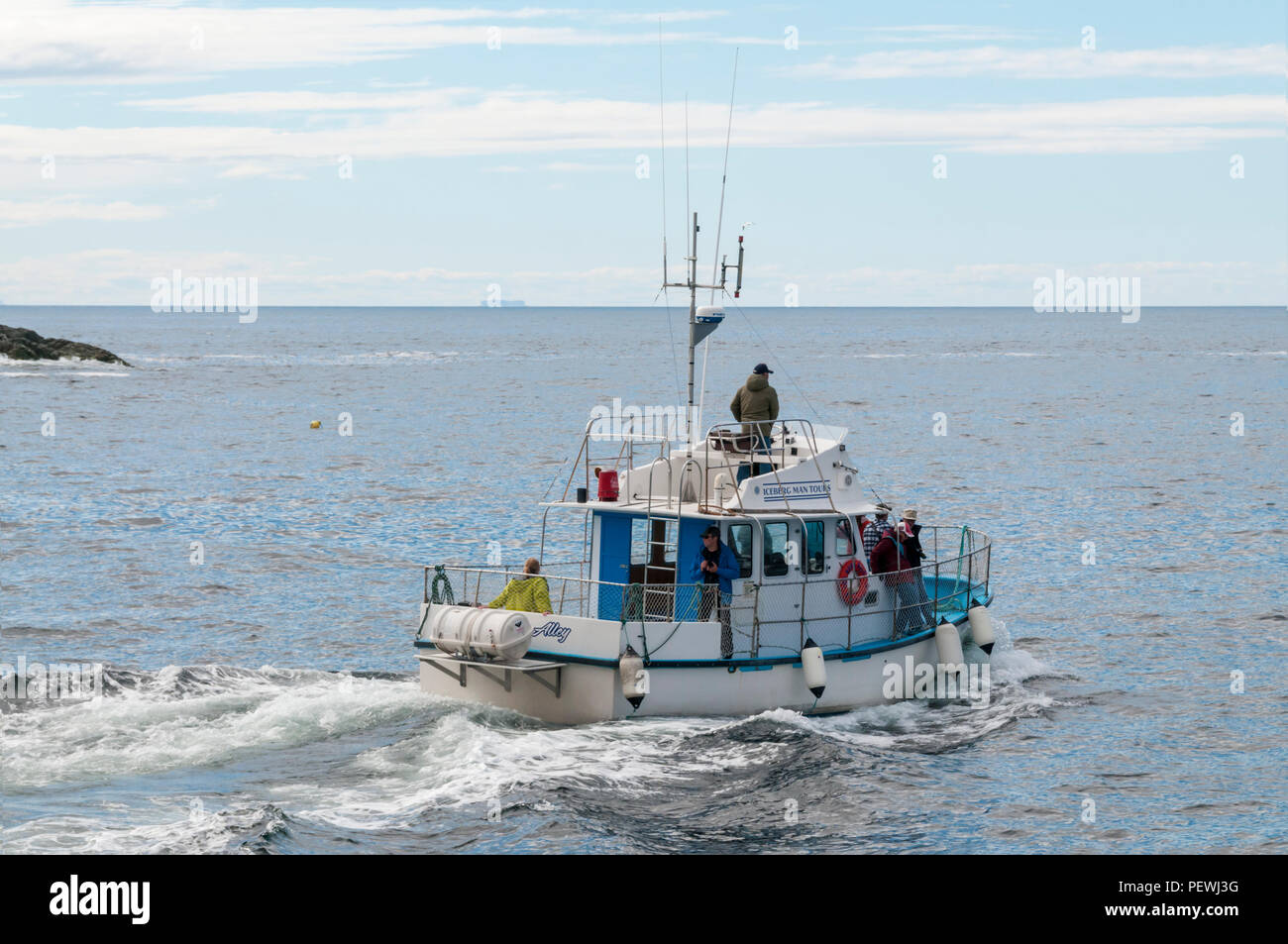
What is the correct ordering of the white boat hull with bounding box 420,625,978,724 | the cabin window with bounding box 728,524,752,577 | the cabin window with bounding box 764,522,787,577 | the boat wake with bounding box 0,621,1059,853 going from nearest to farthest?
1. the boat wake with bounding box 0,621,1059,853
2. the white boat hull with bounding box 420,625,978,724
3. the cabin window with bounding box 728,524,752,577
4. the cabin window with bounding box 764,522,787,577

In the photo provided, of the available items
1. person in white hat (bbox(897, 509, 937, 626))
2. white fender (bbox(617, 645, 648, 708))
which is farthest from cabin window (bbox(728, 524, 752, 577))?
person in white hat (bbox(897, 509, 937, 626))

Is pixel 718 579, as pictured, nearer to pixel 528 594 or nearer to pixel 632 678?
pixel 632 678

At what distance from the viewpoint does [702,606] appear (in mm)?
20234

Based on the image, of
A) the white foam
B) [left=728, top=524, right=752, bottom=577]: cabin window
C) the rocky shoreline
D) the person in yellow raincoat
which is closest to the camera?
the white foam

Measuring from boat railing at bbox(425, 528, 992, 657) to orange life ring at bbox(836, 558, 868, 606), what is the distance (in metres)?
0.01

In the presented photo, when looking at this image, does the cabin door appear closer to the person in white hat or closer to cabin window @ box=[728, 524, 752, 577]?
cabin window @ box=[728, 524, 752, 577]

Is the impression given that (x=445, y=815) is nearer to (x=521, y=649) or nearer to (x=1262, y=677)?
(x=521, y=649)

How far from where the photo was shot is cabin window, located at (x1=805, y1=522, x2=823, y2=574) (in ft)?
70.0

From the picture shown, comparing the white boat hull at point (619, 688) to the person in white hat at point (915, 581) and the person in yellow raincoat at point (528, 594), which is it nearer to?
the person in yellow raincoat at point (528, 594)

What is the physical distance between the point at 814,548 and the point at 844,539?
0.64 meters

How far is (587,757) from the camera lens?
18766mm

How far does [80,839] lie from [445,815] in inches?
157

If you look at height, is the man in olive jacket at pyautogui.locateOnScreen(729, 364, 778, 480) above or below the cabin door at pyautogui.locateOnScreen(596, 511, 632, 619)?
above
